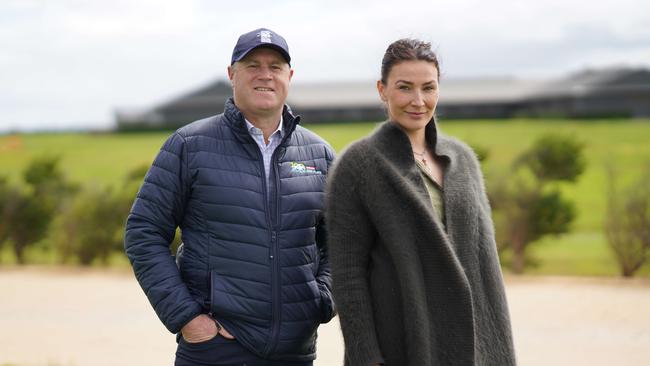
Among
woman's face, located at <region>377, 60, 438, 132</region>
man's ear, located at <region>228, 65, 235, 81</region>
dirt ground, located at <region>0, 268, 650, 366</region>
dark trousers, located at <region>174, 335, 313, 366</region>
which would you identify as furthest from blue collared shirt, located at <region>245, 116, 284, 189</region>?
dirt ground, located at <region>0, 268, 650, 366</region>

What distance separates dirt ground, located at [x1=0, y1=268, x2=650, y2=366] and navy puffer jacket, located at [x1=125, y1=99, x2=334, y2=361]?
3857mm

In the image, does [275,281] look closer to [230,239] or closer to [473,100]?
[230,239]

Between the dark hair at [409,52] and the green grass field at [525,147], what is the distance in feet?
30.4

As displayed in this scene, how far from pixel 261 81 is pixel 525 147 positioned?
23945mm

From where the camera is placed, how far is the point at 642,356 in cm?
748

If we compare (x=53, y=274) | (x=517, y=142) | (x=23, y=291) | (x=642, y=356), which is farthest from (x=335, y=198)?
(x=517, y=142)

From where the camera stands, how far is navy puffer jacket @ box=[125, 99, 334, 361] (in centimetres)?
350

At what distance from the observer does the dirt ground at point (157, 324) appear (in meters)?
7.61

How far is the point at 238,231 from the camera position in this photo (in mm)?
3504

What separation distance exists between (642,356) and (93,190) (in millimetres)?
9121

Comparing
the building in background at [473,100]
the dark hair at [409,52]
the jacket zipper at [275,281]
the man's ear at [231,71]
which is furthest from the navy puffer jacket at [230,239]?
the building in background at [473,100]

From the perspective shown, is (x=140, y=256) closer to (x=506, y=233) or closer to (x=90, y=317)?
(x=90, y=317)

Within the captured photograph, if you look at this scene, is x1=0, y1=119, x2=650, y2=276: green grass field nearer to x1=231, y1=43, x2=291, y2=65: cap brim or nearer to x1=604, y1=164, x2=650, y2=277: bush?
x1=604, y1=164, x2=650, y2=277: bush

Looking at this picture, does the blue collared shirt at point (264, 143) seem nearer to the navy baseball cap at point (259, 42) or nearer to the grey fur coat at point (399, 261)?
the navy baseball cap at point (259, 42)
